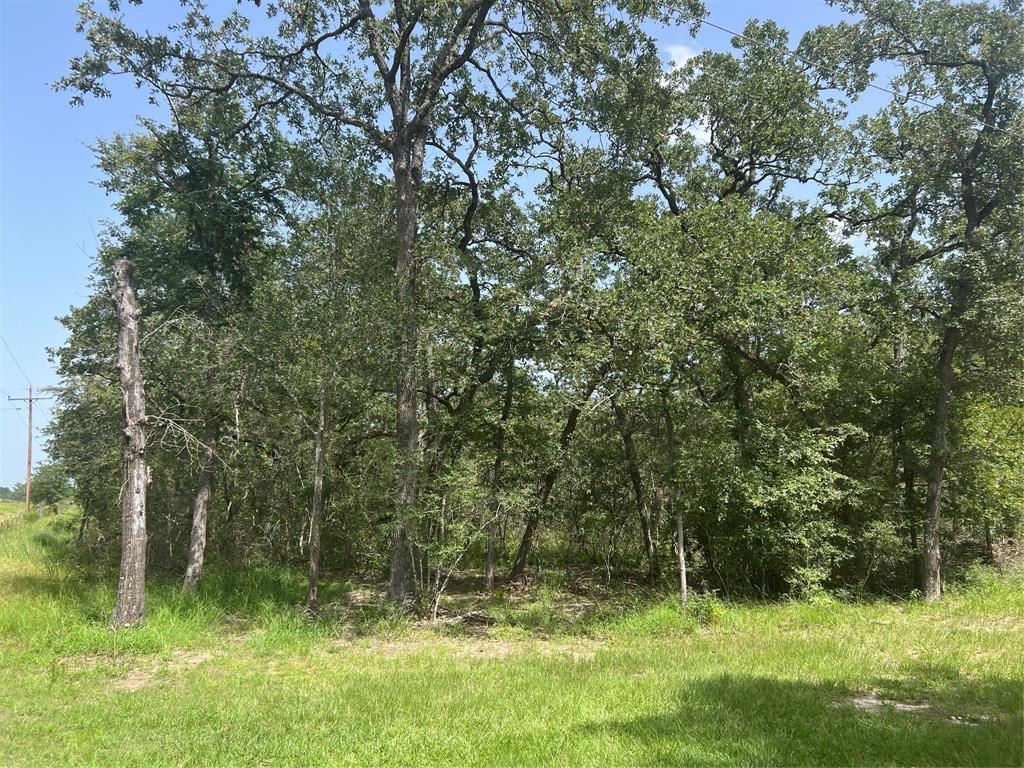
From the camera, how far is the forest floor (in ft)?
14.6

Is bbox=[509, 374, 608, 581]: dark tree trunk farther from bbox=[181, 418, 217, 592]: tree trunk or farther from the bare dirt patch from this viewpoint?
bbox=[181, 418, 217, 592]: tree trunk

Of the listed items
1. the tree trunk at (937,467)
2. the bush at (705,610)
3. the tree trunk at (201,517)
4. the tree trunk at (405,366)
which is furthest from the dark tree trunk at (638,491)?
the tree trunk at (201,517)

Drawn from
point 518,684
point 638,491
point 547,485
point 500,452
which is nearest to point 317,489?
point 500,452

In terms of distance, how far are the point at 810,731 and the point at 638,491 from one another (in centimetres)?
784

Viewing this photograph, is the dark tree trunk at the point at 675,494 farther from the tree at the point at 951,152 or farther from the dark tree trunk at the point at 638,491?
the tree at the point at 951,152

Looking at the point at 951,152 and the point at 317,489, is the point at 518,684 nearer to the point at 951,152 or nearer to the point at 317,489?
the point at 317,489

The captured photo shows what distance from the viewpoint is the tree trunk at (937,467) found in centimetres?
1085

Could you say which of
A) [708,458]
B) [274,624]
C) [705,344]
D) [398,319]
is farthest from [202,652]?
[705,344]

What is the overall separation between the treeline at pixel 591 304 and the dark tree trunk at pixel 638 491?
0.25 feet

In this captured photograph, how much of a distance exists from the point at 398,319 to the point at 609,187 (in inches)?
216

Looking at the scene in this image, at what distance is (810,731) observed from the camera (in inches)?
183

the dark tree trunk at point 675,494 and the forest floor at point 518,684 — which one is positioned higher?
the dark tree trunk at point 675,494

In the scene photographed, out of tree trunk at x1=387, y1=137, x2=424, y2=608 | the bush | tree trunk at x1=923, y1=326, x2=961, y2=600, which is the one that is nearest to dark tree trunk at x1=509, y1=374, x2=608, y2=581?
tree trunk at x1=387, y1=137, x2=424, y2=608

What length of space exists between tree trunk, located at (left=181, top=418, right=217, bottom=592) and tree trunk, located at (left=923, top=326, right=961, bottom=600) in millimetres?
13395
